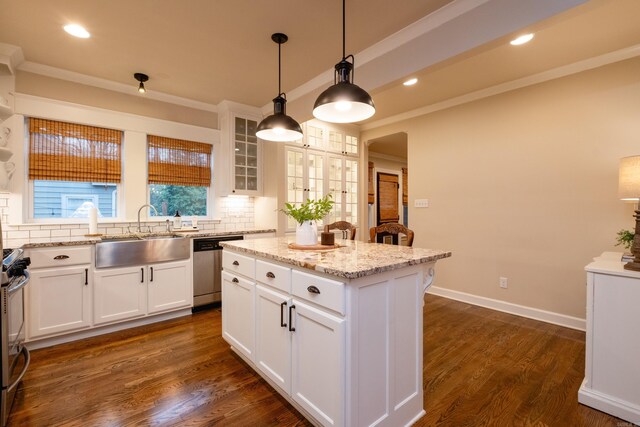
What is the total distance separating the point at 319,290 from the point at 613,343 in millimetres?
1759

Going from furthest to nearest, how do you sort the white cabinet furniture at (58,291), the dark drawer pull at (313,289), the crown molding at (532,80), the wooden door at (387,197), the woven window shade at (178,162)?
the wooden door at (387,197), the woven window shade at (178,162), the crown molding at (532,80), the white cabinet furniture at (58,291), the dark drawer pull at (313,289)

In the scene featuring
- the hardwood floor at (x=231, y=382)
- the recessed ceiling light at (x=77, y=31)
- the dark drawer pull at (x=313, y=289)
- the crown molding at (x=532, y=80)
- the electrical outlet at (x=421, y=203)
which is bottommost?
the hardwood floor at (x=231, y=382)

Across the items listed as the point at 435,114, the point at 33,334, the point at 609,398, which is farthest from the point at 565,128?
the point at 33,334

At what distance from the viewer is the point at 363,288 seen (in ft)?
4.57

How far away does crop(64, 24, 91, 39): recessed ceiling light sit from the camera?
233cm

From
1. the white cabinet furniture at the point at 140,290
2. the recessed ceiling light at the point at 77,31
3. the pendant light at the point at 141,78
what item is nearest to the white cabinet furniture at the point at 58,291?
the white cabinet furniture at the point at 140,290

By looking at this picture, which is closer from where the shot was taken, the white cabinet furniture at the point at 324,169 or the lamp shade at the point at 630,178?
the lamp shade at the point at 630,178

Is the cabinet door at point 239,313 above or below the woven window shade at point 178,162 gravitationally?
below

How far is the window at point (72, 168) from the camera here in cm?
298

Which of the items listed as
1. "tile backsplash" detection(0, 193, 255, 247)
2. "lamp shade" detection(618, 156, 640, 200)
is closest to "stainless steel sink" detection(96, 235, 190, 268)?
"tile backsplash" detection(0, 193, 255, 247)

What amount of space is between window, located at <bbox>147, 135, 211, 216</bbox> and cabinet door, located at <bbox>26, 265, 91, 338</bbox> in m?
1.24

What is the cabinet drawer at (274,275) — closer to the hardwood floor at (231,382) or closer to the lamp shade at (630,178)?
the hardwood floor at (231,382)

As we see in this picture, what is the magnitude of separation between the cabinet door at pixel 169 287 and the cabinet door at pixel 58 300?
0.51 m

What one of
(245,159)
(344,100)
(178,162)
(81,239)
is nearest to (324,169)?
(245,159)
